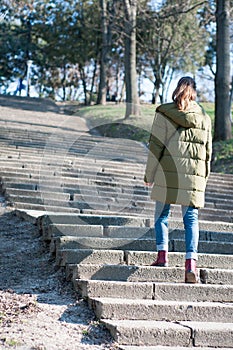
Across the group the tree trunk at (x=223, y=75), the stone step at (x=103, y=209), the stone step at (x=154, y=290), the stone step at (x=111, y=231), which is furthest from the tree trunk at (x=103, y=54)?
the stone step at (x=154, y=290)

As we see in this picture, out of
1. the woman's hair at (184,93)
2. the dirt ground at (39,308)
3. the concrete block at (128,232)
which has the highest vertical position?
the woman's hair at (184,93)

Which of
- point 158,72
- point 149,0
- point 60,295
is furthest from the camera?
point 158,72

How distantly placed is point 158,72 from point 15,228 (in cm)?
3219

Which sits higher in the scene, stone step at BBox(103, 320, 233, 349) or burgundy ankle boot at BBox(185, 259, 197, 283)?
burgundy ankle boot at BBox(185, 259, 197, 283)

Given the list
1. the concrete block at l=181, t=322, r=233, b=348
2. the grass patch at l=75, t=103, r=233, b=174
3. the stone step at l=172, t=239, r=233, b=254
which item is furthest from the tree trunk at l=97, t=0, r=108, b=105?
the concrete block at l=181, t=322, r=233, b=348

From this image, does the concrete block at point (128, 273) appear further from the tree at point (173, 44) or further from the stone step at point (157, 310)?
the tree at point (173, 44)

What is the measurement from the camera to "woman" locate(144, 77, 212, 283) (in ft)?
18.9

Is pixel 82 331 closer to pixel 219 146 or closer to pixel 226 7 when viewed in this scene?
pixel 219 146

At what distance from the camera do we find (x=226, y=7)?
59.1 ft

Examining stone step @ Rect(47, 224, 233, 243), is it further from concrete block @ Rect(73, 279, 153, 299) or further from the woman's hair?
the woman's hair

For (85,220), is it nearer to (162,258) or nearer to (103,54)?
(162,258)

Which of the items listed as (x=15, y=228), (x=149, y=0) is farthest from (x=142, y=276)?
(x=149, y=0)

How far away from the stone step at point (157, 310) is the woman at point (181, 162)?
473mm

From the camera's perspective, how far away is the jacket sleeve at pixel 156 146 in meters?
5.86
